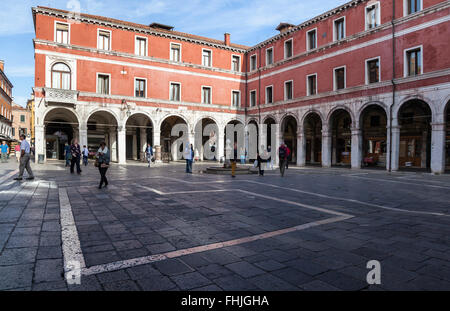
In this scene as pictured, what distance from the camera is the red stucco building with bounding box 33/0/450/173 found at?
1764 centimetres

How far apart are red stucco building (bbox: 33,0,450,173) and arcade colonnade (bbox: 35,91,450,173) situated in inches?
3.3

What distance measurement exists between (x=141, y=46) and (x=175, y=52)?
3014 millimetres

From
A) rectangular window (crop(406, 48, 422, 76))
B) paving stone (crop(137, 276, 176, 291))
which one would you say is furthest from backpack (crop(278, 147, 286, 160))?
paving stone (crop(137, 276, 176, 291))

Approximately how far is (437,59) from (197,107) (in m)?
18.4

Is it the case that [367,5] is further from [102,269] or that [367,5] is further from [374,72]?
[102,269]

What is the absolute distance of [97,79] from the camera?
78.2ft

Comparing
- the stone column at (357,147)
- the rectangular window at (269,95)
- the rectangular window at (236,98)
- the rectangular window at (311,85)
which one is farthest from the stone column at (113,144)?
the stone column at (357,147)

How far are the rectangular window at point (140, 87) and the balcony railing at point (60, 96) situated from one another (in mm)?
4836

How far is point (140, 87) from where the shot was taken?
25.7 meters

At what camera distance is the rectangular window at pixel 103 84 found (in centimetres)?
2408

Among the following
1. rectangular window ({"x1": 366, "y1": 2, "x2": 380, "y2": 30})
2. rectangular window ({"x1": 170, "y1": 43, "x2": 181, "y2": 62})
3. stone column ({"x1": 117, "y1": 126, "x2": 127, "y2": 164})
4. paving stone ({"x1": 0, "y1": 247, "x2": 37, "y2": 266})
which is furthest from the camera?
rectangular window ({"x1": 170, "y1": 43, "x2": 181, "y2": 62})

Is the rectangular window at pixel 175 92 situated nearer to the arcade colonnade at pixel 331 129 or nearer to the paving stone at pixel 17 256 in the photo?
the arcade colonnade at pixel 331 129

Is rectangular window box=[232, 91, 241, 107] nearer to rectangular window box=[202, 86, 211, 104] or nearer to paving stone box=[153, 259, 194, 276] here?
rectangular window box=[202, 86, 211, 104]
